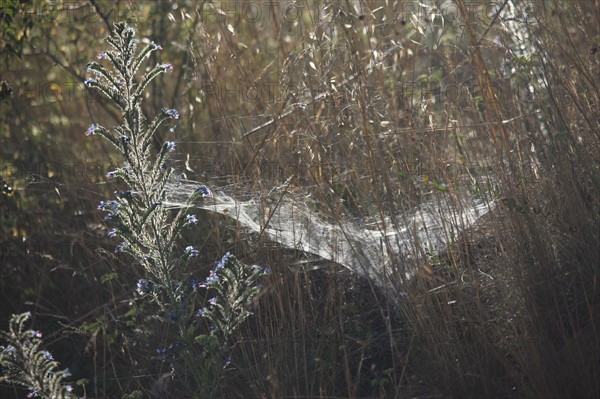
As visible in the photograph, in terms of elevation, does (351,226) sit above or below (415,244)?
above

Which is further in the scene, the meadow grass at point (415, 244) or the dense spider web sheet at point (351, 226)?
the dense spider web sheet at point (351, 226)

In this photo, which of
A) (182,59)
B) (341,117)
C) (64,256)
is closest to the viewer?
(341,117)

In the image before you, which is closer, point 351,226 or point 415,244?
point 415,244

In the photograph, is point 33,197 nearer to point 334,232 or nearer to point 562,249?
point 334,232

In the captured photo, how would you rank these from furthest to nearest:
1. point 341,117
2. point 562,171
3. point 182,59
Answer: point 182,59, point 341,117, point 562,171

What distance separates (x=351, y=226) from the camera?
369 cm

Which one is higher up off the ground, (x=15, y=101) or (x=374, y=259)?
(x=15, y=101)

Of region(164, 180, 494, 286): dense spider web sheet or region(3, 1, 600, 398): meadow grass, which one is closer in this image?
region(3, 1, 600, 398): meadow grass

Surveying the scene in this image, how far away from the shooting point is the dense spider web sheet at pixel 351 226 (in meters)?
3.22

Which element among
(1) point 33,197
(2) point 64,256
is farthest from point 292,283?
(1) point 33,197

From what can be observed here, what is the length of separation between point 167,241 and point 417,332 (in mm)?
1039

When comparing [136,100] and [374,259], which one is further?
[374,259]

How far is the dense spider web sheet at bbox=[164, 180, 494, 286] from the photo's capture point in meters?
3.22

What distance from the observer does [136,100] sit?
292 cm
